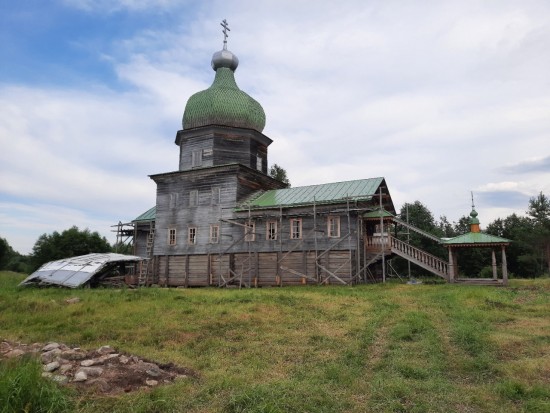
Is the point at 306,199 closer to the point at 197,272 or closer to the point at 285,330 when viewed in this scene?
the point at 197,272

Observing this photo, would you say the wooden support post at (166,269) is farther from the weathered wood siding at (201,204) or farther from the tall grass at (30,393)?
the tall grass at (30,393)

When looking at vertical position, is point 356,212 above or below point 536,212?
below

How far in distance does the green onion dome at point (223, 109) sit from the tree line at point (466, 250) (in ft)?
38.9

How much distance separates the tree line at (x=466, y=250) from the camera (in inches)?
1491

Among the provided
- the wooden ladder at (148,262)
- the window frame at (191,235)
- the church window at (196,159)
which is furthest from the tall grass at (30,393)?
the church window at (196,159)

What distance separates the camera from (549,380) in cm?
717

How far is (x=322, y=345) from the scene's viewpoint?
10.0 meters

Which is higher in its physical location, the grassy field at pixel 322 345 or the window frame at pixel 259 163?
the window frame at pixel 259 163

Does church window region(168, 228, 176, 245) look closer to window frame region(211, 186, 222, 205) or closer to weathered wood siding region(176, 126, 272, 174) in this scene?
window frame region(211, 186, 222, 205)

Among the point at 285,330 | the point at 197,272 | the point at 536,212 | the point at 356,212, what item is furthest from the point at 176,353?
the point at 536,212

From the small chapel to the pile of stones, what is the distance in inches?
643

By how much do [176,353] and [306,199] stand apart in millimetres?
17340

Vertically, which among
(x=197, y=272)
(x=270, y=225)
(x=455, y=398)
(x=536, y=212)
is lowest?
(x=455, y=398)

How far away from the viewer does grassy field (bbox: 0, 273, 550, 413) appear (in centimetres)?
646
